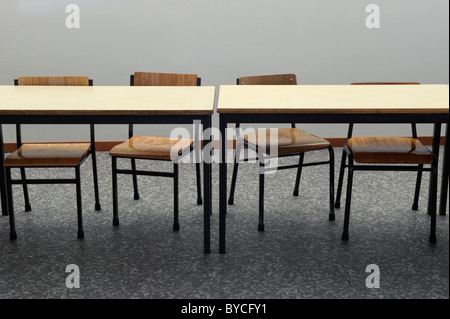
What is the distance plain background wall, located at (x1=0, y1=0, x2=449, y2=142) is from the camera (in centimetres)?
410

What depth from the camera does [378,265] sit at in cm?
225

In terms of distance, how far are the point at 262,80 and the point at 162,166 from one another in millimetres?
1218

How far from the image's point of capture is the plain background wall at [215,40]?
4.10 m

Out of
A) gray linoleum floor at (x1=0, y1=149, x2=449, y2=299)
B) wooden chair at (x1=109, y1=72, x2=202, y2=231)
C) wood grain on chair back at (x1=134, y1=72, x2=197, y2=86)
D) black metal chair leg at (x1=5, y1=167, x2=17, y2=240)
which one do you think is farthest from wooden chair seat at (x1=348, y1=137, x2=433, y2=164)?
black metal chair leg at (x1=5, y1=167, x2=17, y2=240)

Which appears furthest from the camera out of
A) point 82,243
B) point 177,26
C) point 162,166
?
point 177,26

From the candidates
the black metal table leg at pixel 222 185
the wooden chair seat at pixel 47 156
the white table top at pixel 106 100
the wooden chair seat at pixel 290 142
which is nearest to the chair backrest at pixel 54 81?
the white table top at pixel 106 100

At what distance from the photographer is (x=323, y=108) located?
2.13 m

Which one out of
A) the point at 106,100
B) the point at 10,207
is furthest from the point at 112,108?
the point at 10,207

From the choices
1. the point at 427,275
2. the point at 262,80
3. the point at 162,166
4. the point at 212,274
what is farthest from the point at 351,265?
the point at 162,166

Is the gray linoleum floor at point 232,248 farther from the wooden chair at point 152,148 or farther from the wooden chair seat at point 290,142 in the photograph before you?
the wooden chair seat at point 290,142

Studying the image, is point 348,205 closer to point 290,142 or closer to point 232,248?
point 290,142

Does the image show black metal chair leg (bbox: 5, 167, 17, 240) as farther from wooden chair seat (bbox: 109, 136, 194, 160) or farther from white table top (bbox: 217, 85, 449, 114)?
white table top (bbox: 217, 85, 449, 114)

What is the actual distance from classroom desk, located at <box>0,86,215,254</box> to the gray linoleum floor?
0.27 m
